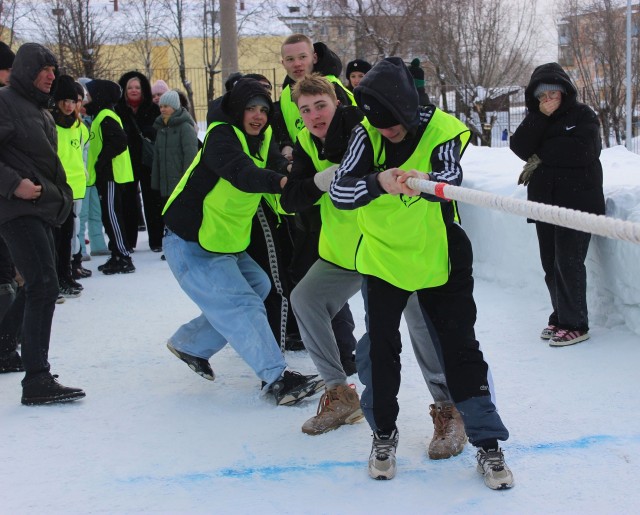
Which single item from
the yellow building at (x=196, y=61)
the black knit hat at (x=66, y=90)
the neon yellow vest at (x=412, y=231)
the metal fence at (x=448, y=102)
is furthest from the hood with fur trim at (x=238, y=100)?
the yellow building at (x=196, y=61)

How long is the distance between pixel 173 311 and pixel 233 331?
230 centimetres

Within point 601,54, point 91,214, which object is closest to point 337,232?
point 91,214

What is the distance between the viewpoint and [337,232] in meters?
3.85

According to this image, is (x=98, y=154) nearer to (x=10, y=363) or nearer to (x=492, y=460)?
(x=10, y=363)

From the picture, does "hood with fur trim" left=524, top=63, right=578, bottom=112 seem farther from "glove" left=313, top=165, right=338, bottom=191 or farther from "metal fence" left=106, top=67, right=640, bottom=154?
"metal fence" left=106, top=67, right=640, bottom=154

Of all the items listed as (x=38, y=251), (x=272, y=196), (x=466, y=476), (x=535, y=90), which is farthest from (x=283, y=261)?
(x=466, y=476)

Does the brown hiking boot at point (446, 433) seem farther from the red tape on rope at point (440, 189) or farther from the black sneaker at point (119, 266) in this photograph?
the black sneaker at point (119, 266)

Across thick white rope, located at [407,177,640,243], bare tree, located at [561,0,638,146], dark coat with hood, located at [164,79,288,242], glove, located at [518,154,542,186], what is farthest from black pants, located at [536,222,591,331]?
bare tree, located at [561,0,638,146]

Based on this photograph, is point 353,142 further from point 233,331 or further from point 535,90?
point 535,90

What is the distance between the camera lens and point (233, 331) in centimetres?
409

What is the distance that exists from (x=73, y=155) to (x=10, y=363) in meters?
2.43

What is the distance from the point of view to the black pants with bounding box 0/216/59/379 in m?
4.08

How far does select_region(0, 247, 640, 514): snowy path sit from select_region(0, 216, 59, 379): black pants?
0.30 meters

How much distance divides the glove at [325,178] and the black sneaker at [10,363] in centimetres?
237
